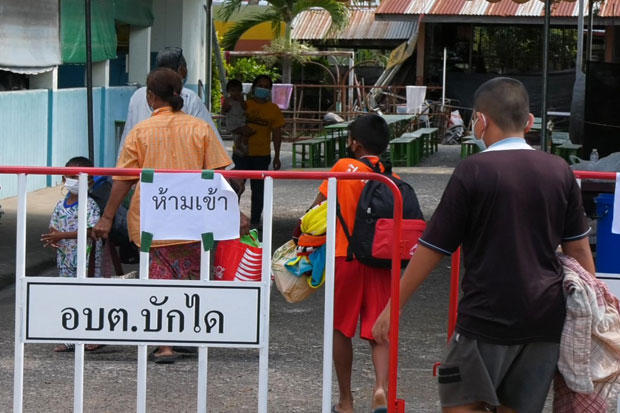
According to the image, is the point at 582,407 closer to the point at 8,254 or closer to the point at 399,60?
the point at 8,254

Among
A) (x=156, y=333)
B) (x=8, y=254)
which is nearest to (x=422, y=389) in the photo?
(x=156, y=333)

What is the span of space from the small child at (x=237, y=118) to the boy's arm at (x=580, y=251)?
881cm

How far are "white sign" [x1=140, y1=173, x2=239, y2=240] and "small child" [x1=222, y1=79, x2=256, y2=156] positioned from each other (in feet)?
25.7

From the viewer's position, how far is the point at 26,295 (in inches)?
202

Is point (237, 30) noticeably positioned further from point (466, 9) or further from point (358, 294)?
point (358, 294)

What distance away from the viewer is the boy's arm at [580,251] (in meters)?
→ 4.42

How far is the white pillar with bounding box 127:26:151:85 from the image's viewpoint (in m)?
20.0

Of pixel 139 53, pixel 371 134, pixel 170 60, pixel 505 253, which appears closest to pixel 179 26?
pixel 139 53

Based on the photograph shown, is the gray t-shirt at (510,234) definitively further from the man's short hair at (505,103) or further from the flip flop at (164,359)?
the flip flop at (164,359)

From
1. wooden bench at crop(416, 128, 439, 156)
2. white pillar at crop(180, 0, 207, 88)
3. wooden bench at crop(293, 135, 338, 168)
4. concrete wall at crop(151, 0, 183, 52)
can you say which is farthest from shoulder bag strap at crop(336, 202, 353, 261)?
wooden bench at crop(416, 128, 439, 156)

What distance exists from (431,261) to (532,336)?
18.1 inches

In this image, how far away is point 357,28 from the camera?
111 ft

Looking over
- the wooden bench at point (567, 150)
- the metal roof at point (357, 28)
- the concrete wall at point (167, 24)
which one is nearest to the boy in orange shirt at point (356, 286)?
the wooden bench at point (567, 150)

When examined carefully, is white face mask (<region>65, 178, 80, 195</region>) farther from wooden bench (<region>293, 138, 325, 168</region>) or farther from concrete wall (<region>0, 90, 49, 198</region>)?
wooden bench (<region>293, 138, 325, 168</region>)
